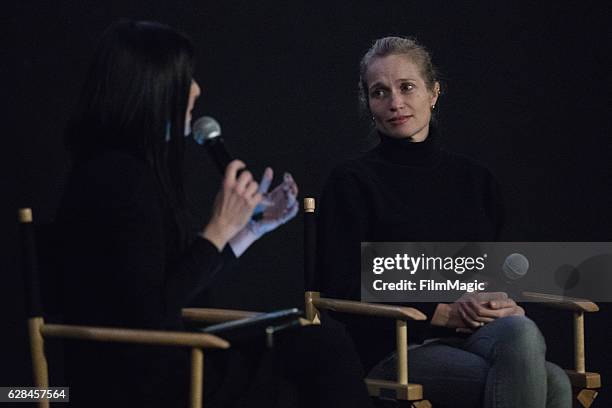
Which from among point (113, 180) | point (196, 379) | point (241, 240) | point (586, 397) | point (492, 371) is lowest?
point (586, 397)

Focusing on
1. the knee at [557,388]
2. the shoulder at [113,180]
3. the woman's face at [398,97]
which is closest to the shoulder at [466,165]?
the woman's face at [398,97]

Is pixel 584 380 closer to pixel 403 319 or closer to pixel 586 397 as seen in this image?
pixel 586 397

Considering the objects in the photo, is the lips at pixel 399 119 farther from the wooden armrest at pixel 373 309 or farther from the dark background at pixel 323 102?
the wooden armrest at pixel 373 309

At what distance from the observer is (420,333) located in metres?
2.67

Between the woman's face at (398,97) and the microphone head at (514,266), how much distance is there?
42 cm

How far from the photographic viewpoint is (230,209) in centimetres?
Result: 200

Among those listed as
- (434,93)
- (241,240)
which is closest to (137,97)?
(241,240)

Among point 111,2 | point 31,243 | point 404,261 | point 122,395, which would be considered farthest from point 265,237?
point 122,395

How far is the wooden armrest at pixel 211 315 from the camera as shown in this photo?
2.40 meters

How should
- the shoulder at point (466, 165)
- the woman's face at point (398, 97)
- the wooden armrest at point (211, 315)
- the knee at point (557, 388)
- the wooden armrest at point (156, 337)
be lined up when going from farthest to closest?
the shoulder at point (466, 165) < the woman's face at point (398, 97) < the knee at point (557, 388) < the wooden armrest at point (211, 315) < the wooden armrest at point (156, 337)

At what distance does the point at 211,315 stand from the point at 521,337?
2.43ft

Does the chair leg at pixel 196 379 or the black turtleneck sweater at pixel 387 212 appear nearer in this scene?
the chair leg at pixel 196 379

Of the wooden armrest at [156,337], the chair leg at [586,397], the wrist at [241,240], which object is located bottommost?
the chair leg at [586,397]

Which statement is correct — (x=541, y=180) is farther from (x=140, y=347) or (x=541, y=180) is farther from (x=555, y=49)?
(x=140, y=347)
